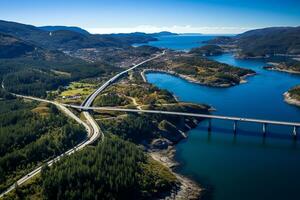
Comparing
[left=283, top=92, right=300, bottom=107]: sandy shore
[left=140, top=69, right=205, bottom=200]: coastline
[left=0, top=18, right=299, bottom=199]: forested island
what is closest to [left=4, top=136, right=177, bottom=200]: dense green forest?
[left=0, top=18, right=299, bottom=199]: forested island

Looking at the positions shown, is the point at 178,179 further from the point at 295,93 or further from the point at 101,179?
the point at 295,93

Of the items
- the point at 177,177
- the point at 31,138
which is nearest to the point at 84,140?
the point at 31,138

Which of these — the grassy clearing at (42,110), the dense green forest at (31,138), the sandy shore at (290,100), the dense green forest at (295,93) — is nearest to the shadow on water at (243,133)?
the dense green forest at (31,138)

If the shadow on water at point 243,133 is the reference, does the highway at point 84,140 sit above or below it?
above

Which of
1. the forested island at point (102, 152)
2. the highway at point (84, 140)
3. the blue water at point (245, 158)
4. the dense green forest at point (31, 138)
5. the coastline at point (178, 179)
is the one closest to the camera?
the forested island at point (102, 152)

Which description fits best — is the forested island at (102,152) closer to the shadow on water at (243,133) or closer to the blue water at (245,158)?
the blue water at (245,158)

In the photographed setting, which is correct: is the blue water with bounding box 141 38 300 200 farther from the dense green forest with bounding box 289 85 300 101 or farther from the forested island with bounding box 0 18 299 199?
the dense green forest with bounding box 289 85 300 101
